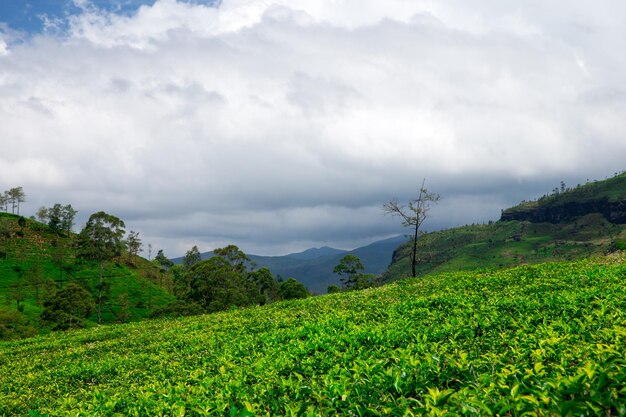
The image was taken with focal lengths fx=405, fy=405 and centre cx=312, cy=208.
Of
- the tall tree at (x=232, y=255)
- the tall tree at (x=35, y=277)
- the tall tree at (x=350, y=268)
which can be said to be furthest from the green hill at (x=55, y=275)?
the tall tree at (x=350, y=268)

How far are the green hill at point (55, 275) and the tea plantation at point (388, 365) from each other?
106373 millimetres

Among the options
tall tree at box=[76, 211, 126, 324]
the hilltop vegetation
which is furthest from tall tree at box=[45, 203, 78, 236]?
tall tree at box=[76, 211, 126, 324]

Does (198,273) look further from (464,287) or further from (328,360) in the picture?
(328,360)

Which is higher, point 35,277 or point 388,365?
point 388,365

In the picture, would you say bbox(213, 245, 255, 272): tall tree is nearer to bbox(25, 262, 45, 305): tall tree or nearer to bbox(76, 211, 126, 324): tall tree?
bbox(76, 211, 126, 324): tall tree

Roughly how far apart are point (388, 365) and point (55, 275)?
160 meters

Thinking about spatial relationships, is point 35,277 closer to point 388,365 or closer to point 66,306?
point 66,306

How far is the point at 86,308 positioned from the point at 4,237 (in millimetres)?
96049

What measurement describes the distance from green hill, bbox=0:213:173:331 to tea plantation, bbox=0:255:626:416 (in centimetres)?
10637

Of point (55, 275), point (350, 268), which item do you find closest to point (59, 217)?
point (55, 275)

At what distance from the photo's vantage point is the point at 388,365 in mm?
7871

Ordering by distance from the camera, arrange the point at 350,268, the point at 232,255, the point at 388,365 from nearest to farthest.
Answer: the point at 388,365
the point at 232,255
the point at 350,268

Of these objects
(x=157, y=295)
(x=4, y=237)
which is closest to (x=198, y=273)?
(x=157, y=295)

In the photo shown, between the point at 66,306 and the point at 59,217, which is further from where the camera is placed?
the point at 59,217
